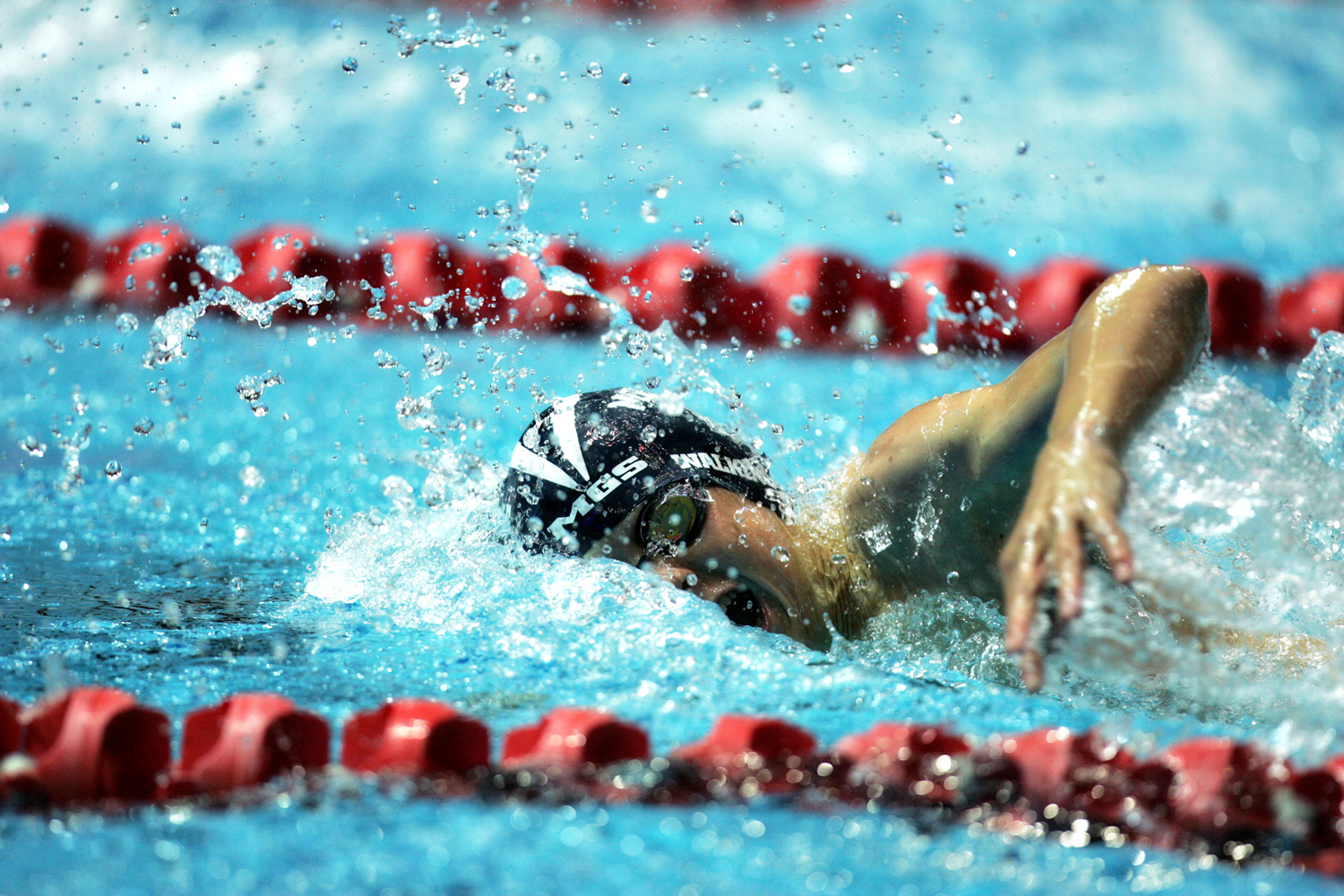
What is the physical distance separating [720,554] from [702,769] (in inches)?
19.0

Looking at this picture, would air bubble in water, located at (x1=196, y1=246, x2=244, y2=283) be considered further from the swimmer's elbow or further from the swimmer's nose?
the swimmer's elbow

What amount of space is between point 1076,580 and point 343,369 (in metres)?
4.13

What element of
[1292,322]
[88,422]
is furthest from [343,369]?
[1292,322]

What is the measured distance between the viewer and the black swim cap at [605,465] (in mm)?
1830

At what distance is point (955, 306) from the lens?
467 centimetres

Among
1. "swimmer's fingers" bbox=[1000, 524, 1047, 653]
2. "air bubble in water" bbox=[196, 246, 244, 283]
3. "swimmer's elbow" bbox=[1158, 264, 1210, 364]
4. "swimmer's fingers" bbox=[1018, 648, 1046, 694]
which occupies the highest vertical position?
"air bubble in water" bbox=[196, 246, 244, 283]

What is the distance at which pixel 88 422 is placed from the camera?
163 inches

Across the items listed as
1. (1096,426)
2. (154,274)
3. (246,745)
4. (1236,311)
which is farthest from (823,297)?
(246,745)

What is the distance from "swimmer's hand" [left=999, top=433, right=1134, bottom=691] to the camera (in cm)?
112

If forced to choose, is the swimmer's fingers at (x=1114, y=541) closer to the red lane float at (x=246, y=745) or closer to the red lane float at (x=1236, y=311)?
the red lane float at (x=246, y=745)

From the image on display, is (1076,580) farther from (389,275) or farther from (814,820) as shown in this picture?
(389,275)

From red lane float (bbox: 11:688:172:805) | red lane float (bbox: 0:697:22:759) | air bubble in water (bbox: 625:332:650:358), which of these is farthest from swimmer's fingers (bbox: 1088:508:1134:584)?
air bubble in water (bbox: 625:332:650:358)

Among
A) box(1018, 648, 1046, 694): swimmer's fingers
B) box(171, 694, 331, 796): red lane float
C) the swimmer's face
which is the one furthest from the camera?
the swimmer's face

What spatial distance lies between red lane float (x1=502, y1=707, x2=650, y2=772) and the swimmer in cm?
42
